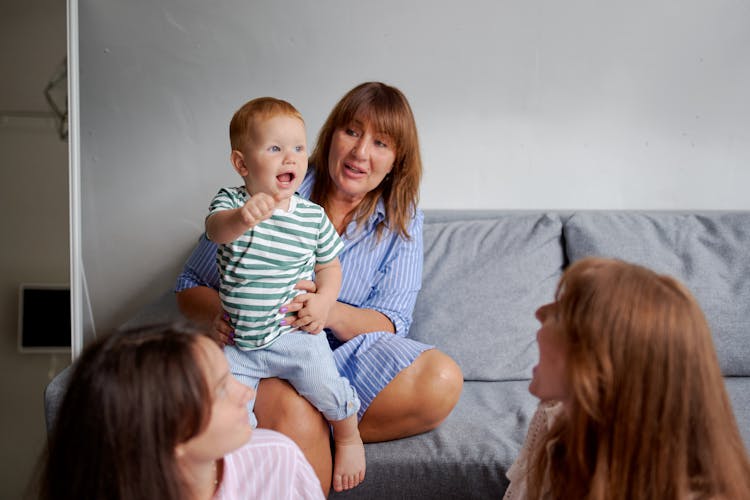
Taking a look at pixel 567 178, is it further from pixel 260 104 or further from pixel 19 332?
pixel 19 332

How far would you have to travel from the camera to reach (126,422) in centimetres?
92

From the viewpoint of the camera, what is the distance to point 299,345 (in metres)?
1.41

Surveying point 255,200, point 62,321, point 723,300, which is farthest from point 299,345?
point 723,300

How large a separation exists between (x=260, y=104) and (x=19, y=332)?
1.16 m

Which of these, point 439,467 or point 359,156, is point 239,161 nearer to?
point 359,156

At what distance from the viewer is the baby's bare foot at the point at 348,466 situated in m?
1.46

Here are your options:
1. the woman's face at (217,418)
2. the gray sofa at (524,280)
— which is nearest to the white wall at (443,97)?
the gray sofa at (524,280)

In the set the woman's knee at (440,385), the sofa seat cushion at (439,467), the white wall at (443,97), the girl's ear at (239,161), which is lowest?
the sofa seat cushion at (439,467)

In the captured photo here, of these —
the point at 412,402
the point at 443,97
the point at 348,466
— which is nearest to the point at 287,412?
the point at 348,466

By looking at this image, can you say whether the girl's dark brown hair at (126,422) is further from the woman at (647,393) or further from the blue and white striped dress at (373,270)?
the blue and white striped dress at (373,270)

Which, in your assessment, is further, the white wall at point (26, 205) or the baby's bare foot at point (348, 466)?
the white wall at point (26, 205)

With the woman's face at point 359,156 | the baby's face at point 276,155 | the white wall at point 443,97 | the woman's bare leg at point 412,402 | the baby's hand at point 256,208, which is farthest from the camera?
the white wall at point 443,97

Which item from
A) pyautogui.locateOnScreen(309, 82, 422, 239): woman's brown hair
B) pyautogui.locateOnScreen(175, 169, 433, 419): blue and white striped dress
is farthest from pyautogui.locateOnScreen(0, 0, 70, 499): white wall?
pyautogui.locateOnScreen(309, 82, 422, 239): woman's brown hair

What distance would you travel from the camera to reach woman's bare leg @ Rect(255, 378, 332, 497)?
142cm
